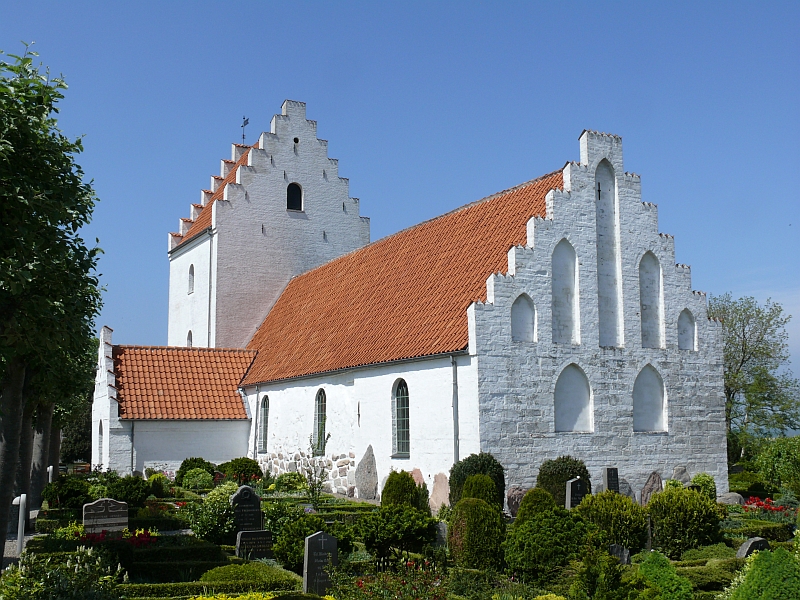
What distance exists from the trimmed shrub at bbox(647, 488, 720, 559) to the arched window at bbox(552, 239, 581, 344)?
5.55 meters

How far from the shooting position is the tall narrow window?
20.4m

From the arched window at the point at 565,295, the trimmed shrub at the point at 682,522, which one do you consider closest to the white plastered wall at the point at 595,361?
the arched window at the point at 565,295

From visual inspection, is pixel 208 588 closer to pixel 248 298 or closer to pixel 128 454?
pixel 128 454

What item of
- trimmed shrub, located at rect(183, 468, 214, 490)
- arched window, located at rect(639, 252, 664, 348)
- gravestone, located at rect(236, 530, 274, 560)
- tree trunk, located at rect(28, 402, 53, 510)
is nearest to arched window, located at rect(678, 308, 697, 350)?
arched window, located at rect(639, 252, 664, 348)

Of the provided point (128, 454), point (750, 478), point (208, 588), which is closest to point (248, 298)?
point (128, 454)

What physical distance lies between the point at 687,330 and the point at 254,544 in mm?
12497

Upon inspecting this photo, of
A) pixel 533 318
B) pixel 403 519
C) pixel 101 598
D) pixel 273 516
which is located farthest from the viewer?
pixel 533 318

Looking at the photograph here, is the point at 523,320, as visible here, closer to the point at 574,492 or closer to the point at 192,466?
the point at 574,492

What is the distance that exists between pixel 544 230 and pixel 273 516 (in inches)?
349

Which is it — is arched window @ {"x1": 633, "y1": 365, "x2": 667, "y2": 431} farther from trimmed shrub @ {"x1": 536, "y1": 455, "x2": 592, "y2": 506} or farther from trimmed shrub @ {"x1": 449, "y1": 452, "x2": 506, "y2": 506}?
trimmed shrub @ {"x1": 449, "y1": 452, "x2": 506, "y2": 506}

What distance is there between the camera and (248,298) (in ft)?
107

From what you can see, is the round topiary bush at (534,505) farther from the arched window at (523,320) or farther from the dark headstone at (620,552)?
the arched window at (523,320)

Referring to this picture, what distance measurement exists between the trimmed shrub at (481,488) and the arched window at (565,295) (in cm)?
443

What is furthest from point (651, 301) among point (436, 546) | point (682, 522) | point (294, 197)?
point (294, 197)
